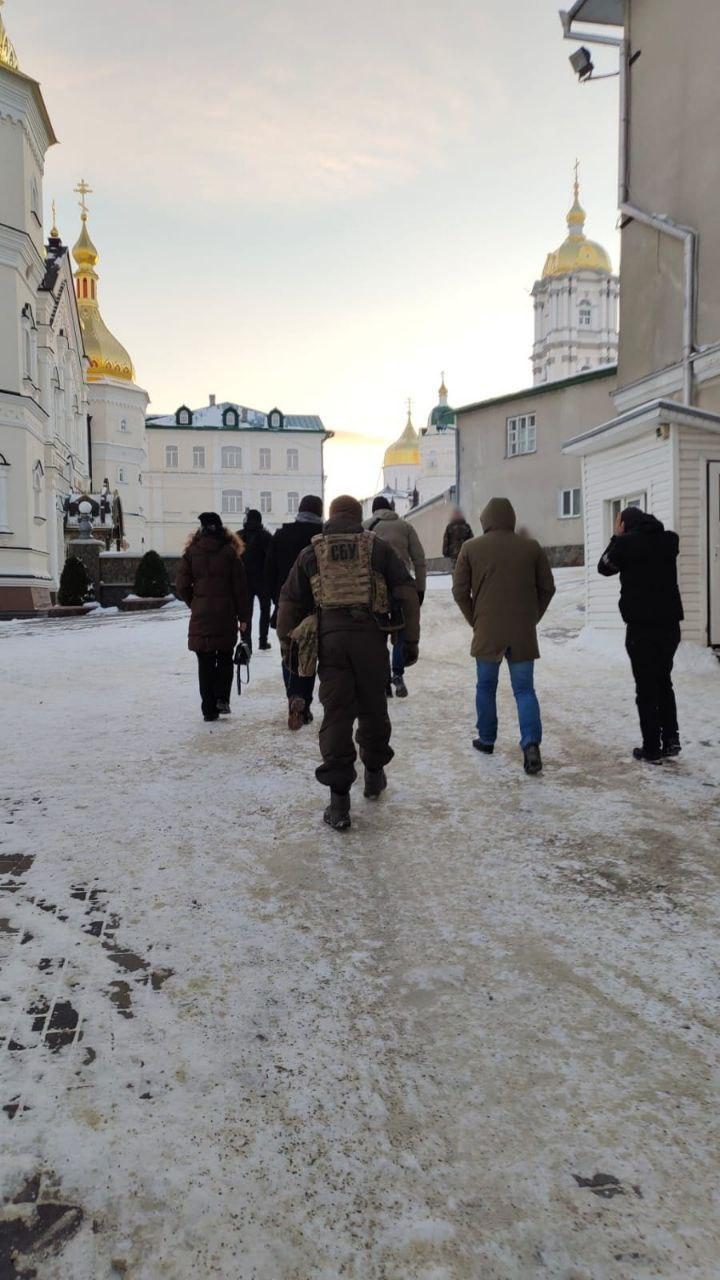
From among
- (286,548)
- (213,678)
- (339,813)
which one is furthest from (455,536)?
(339,813)

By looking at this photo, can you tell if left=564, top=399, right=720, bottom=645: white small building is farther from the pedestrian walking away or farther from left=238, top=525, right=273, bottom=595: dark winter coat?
the pedestrian walking away

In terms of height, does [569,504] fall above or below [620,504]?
above

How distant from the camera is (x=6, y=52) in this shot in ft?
78.5

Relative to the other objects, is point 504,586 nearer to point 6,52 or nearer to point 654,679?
point 654,679

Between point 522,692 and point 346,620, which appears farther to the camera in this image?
point 522,692

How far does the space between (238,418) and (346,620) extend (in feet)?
202

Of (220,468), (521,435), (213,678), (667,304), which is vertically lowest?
(213,678)

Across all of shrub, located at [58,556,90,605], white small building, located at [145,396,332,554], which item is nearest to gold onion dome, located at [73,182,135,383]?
white small building, located at [145,396,332,554]

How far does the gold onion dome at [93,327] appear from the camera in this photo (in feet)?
156

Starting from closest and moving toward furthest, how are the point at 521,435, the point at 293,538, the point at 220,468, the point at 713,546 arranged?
the point at 293,538 < the point at 713,546 < the point at 521,435 < the point at 220,468

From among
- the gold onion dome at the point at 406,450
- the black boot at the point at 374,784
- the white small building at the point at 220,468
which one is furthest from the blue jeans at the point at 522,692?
the gold onion dome at the point at 406,450

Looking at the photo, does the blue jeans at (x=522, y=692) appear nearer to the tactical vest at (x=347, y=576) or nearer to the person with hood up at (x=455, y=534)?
the tactical vest at (x=347, y=576)

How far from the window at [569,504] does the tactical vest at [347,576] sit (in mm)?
21918

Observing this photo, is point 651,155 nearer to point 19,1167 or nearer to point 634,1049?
point 634,1049
